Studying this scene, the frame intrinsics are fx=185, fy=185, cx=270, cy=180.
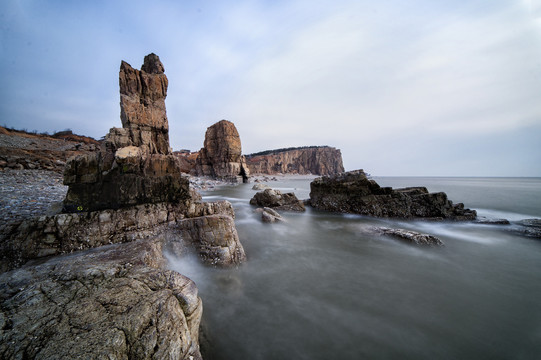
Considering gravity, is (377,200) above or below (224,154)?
below

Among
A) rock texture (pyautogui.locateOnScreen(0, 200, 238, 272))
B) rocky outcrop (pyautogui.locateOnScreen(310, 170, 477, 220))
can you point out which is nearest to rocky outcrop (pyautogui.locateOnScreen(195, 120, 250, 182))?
rocky outcrop (pyautogui.locateOnScreen(310, 170, 477, 220))

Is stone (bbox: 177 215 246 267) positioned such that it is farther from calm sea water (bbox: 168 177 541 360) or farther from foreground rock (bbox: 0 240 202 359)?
foreground rock (bbox: 0 240 202 359)

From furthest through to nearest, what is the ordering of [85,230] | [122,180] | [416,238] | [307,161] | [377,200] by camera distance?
[307,161]
[377,200]
[416,238]
[122,180]
[85,230]

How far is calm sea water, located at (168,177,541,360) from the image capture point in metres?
2.40

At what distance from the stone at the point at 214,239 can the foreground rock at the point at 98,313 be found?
1.92m

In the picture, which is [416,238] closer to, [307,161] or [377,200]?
[377,200]

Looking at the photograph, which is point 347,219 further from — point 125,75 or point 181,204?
point 125,75

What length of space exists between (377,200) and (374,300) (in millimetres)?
6678

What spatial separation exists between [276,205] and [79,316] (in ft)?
30.5

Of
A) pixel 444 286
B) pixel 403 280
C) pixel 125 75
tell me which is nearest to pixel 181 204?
pixel 403 280

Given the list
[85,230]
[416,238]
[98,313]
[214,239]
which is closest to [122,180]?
[85,230]

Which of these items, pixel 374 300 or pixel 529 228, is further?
pixel 529 228

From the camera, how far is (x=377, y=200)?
891cm

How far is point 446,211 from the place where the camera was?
8266mm
